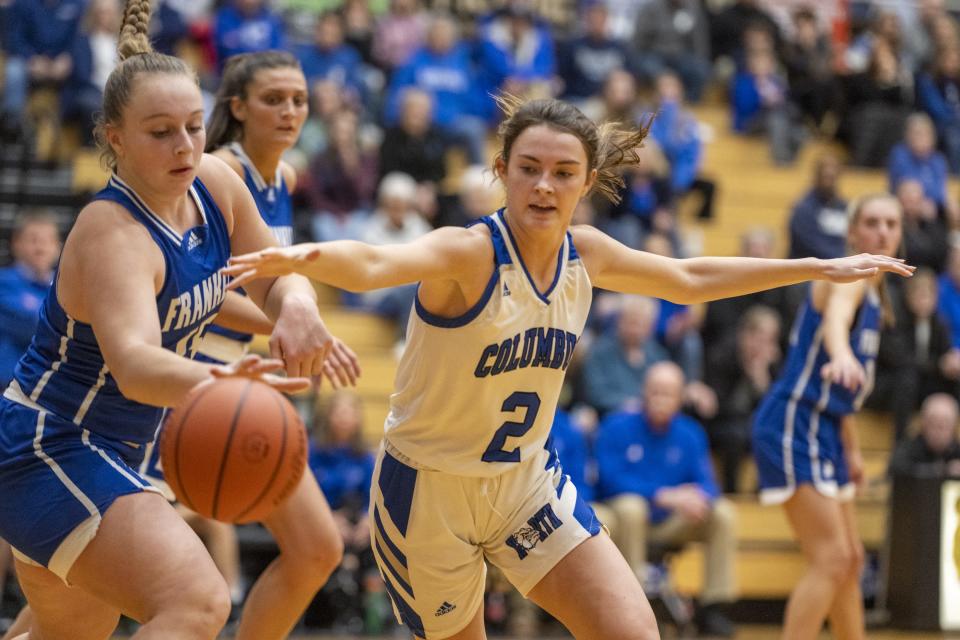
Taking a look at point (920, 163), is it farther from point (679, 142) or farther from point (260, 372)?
point (260, 372)

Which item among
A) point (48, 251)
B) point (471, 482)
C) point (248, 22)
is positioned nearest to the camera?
point (471, 482)

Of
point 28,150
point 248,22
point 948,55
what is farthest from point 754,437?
point 948,55

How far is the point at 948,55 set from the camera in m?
14.7

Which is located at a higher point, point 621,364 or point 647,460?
point 621,364

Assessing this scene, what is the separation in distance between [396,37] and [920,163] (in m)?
5.04

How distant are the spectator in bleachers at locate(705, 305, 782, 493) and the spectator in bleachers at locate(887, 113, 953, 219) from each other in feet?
11.0

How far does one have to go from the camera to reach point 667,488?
9039mm

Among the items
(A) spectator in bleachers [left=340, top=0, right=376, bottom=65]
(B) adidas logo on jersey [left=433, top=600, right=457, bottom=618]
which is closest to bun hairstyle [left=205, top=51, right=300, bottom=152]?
(B) adidas logo on jersey [left=433, top=600, right=457, bottom=618]

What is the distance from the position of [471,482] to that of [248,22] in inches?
340

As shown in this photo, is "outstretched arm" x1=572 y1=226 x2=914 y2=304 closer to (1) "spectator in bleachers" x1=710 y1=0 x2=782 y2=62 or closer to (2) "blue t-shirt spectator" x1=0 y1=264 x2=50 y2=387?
(2) "blue t-shirt spectator" x1=0 y1=264 x2=50 y2=387

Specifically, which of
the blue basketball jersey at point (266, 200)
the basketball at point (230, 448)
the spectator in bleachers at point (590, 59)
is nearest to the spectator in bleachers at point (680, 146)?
the spectator in bleachers at point (590, 59)

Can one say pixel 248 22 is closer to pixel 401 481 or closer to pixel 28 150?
pixel 28 150

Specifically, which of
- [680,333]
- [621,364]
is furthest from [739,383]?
[621,364]

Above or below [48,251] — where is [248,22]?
above
